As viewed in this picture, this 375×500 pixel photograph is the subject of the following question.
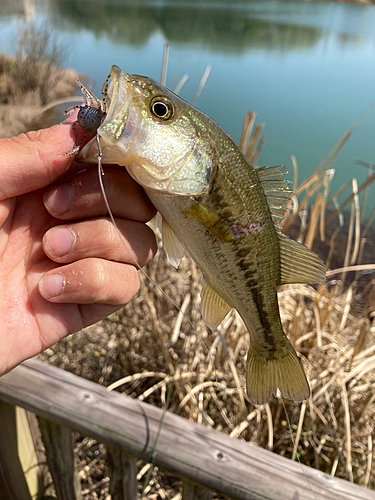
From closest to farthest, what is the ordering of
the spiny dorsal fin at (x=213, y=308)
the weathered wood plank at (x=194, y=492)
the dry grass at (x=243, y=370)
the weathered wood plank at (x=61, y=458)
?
the spiny dorsal fin at (x=213, y=308) → the weathered wood plank at (x=194, y=492) → the weathered wood plank at (x=61, y=458) → the dry grass at (x=243, y=370)

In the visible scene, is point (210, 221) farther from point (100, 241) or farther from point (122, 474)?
point (122, 474)

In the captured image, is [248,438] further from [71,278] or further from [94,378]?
[71,278]

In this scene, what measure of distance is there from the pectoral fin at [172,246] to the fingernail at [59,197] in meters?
0.31

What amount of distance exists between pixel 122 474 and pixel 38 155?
→ 1.51 meters

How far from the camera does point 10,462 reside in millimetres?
1904

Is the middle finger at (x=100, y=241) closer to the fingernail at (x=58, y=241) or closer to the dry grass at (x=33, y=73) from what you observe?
the fingernail at (x=58, y=241)

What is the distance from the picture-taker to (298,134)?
28.5ft

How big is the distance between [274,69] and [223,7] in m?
21.8

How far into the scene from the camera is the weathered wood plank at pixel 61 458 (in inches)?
70.0

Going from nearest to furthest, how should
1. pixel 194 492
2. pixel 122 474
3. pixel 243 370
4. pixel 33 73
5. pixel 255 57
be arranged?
pixel 194 492
pixel 122 474
pixel 243 370
pixel 33 73
pixel 255 57

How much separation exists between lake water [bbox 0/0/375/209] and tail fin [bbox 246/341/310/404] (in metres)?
1.86

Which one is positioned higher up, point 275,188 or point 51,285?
point 275,188

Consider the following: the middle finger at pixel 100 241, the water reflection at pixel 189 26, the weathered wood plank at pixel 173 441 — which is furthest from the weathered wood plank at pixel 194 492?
the water reflection at pixel 189 26

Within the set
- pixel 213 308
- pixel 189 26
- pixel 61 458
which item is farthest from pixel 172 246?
pixel 189 26
